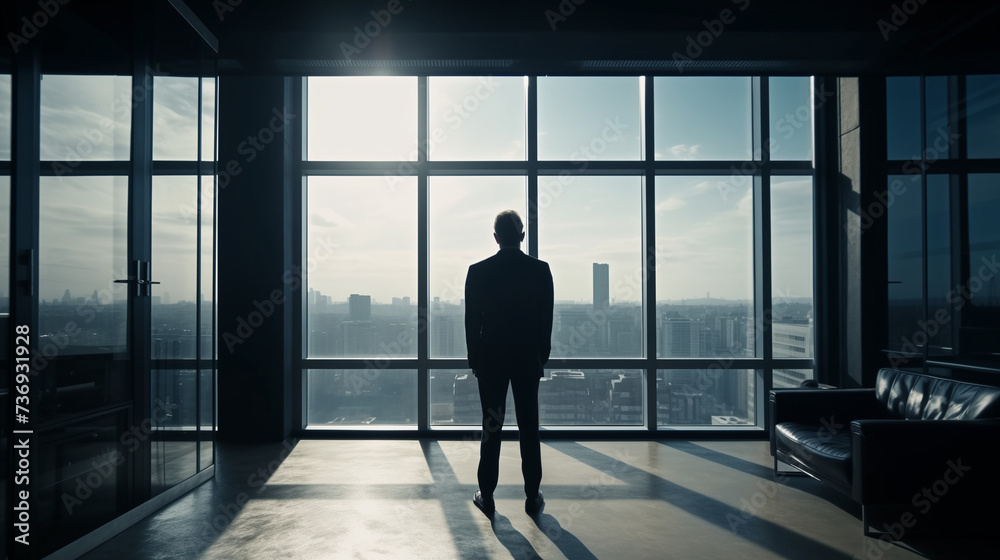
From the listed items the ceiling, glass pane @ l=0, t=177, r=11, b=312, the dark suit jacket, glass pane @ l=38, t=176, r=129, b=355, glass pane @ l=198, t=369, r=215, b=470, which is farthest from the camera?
glass pane @ l=198, t=369, r=215, b=470

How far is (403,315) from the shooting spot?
213 inches

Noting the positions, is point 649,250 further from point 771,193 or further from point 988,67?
point 988,67

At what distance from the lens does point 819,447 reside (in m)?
3.39

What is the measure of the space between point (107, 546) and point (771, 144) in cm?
602

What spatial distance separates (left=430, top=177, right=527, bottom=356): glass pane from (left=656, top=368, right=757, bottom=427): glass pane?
2016 mm

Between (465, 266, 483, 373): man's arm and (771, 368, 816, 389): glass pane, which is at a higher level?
(465, 266, 483, 373): man's arm

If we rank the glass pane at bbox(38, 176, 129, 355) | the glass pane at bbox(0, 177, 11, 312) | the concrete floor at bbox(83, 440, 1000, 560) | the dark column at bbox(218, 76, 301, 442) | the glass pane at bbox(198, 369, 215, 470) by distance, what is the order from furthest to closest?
the dark column at bbox(218, 76, 301, 442)
the glass pane at bbox(198, 369, 215, 470)
the concrete floor at bbox(83, 440, 1000, 560)
the glass pane at bbox(38, 176, 129, 355)
the glass pane at bbox(0, 177, 11, 312)

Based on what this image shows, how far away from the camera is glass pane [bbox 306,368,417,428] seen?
5367 mm

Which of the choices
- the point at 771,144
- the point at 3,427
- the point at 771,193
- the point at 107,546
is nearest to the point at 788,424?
the point at 771,193

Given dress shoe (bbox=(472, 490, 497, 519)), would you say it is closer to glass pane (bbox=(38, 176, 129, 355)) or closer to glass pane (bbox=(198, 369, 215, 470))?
glass pane (bbox=(198, 369, 215, 470))

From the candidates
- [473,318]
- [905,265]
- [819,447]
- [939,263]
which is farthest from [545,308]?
[905,265]

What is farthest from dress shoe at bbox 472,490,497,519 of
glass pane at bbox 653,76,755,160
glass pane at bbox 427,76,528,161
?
glass pane at bbox 653,76,755,160

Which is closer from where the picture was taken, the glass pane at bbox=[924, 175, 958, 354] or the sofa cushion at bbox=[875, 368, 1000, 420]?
the sofa cushion at bbox=[875, 368, 1000, 420]

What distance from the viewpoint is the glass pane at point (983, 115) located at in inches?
142
